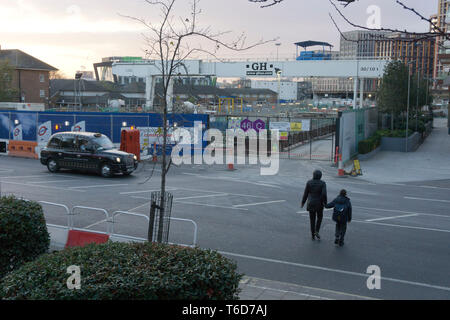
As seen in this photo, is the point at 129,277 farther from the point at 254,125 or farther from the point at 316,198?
the point at 254,125

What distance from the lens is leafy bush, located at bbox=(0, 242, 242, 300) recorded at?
4.70 meters

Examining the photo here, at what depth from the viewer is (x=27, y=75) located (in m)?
63.6

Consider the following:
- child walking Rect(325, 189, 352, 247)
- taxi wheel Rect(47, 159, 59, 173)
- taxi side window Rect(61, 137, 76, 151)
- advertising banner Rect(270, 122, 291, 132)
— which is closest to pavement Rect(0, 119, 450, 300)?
child walking Rect(325, 189, 352, 247)

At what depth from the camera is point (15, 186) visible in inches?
697

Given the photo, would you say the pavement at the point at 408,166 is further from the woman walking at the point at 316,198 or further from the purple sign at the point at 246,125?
the woman walking at the point at 316,198

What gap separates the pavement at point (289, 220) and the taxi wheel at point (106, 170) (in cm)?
44

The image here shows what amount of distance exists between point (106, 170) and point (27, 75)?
163 ft

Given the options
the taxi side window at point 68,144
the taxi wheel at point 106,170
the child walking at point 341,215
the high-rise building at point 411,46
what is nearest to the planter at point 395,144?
the high-rise building at point 411,46

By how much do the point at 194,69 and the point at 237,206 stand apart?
76.4 feet

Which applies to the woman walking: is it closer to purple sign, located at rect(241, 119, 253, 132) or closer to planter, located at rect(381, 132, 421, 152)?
purple sign, located at rect(241, 119, 253, 132)

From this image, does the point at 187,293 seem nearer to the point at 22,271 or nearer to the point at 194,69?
the point at 22,271

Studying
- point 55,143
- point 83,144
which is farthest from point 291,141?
point 55,143

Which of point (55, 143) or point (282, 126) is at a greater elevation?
point (282, 126)

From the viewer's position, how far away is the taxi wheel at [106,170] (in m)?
20.3
